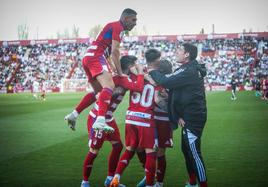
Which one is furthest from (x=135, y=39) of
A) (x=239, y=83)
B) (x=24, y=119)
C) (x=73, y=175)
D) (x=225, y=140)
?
(x=73, y=175)

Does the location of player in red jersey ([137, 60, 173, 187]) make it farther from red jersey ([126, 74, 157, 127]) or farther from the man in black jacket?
the man in black jacket

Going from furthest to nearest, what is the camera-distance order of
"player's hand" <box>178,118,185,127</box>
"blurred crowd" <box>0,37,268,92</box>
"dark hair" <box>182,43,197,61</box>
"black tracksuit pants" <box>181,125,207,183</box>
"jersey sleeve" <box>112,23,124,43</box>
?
"blurred crowd" <box>0,37,268,92</box>
"jersey sleeve" <box>112,23,124,43</box>
"dark hair" <box>182,43,197,61</box>
"player's hand" <box>178,118,185,127</box>
"black tracksuit pants" <box>181,125,207,183</box>

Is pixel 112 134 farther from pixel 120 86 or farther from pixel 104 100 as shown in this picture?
pixel 120 86

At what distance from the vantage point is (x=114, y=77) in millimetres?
6359

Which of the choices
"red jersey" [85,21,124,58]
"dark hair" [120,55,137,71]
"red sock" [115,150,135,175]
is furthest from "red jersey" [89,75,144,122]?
"red sock" [115,150,135,175]

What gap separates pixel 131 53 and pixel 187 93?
49.9 meters

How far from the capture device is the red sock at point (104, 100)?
6085mm

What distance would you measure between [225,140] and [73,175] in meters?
5.51

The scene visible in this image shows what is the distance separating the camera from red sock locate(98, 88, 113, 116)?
6085mm

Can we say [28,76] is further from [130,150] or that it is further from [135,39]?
[130,150]

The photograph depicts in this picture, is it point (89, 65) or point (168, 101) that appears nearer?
point (168, 101)

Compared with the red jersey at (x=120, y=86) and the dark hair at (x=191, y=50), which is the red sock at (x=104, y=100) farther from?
the dark hair at (x=191, y=50)

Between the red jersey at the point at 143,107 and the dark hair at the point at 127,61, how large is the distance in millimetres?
567

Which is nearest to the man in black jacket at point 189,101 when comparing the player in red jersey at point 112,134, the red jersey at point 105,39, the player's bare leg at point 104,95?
the player in red jersey at point 112,134
